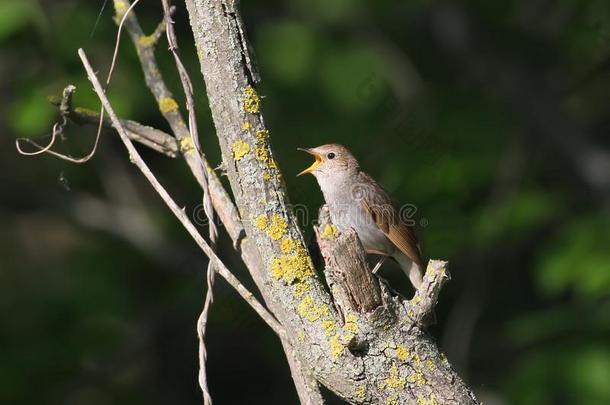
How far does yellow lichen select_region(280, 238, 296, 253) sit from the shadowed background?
2.59 metres

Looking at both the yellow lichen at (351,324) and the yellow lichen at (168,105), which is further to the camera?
the yellow lichen at (168,105)

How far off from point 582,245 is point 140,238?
3.97 meters

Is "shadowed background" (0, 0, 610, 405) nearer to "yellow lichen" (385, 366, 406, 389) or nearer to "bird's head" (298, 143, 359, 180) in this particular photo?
"bird's head" (298, 143, 359, 180)

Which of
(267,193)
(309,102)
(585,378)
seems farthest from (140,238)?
(267,193)

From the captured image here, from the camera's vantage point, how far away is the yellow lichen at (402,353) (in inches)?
111

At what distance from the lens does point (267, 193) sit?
2867mm

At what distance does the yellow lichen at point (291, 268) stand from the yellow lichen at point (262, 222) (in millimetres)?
118

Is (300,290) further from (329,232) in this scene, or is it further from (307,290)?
(329,232)

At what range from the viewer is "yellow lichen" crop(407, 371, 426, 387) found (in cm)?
279

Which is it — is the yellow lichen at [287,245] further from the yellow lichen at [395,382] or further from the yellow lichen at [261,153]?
the yellow lichen at [395,382]

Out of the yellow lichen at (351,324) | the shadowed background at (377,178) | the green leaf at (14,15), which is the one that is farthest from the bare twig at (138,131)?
the green leaf at (14,15)

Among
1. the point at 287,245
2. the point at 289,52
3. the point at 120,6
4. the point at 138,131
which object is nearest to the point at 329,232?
the point at 287,245

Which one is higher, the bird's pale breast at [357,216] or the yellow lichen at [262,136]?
the yellow lichen at [262,136]

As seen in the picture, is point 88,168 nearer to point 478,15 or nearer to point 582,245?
point 478,15
